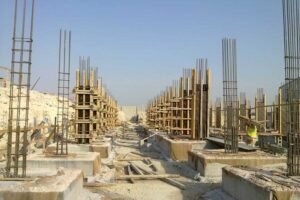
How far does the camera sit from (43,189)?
5.69 meters

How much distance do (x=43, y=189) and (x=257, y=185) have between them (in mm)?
3821

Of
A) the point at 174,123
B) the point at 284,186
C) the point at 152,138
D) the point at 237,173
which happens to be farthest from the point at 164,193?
the point at 152,138

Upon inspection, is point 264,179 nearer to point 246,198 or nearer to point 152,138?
point 246,198

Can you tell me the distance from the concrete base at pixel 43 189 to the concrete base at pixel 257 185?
340cm

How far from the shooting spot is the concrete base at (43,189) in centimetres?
557

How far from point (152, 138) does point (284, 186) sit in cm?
1729

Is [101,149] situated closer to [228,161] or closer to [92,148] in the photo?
[92,148]

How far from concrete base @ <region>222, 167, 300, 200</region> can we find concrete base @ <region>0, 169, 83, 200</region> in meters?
3.40

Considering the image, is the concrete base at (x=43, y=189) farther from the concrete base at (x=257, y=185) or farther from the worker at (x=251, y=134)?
the worker at (x=251, y=134)

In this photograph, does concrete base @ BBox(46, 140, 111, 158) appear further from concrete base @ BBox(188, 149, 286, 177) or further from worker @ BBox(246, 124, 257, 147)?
worker @ BBox(246, 124, 257, 147)

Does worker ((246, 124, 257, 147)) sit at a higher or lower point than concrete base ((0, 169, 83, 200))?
higher

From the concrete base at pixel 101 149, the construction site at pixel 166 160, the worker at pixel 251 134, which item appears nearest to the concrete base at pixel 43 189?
the construction site at pixel 166 160

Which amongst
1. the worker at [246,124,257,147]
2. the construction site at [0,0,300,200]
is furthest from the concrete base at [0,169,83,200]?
the worker at [246,124,257,147]

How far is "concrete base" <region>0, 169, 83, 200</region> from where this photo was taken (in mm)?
5570
